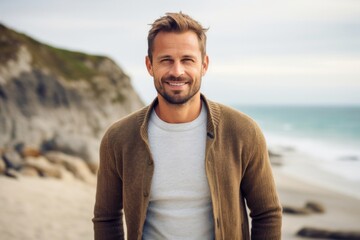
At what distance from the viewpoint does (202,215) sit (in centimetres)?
281

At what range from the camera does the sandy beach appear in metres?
9.24

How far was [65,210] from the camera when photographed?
11.2 m

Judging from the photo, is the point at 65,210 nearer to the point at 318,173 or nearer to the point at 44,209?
the point at 44,209

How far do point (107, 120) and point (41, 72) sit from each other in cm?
540

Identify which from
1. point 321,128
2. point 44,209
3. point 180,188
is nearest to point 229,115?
point 180,188

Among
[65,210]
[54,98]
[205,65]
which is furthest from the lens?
[54,98]

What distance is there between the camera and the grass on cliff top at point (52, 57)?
25.0 meters

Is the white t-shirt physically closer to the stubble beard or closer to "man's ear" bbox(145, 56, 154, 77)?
the stubble beard

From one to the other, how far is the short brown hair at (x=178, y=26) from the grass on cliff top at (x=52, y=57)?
22.7m

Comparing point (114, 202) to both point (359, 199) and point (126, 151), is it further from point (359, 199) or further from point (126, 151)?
point (359, 199)

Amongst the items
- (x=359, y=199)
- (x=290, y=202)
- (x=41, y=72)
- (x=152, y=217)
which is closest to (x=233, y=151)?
(x=152, y=217)

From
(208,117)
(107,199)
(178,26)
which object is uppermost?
(178,26)

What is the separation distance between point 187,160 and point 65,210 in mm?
9163

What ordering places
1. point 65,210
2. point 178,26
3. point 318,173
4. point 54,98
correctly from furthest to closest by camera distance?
point 54,98 < point 318,173 < point 65,210 < point 178,26
